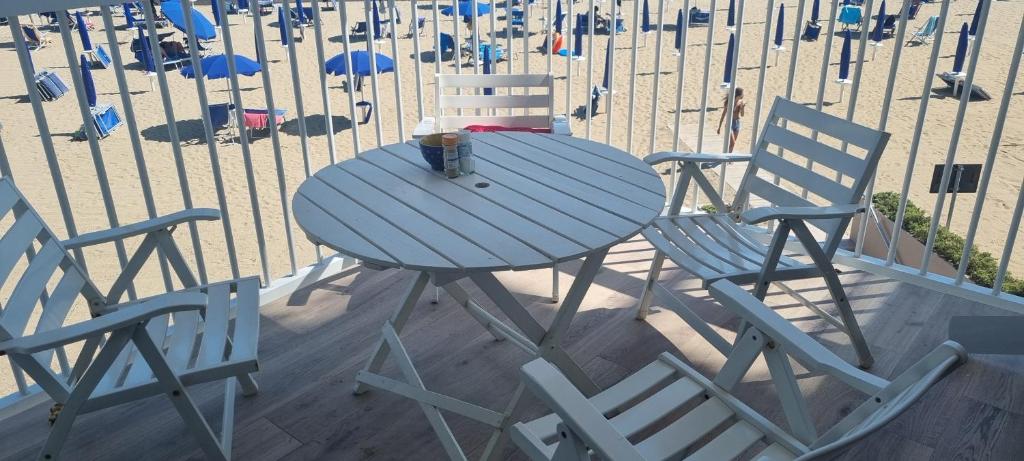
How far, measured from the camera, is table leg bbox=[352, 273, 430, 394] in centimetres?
243

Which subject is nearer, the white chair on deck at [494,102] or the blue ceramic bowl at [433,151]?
the blue ceramic bowl at [433,151]

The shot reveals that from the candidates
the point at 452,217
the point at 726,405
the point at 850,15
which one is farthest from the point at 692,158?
the point at 850,15

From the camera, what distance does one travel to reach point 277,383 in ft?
9.07

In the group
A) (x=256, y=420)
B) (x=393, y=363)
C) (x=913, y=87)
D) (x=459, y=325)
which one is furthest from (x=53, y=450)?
(x=913, y=87)

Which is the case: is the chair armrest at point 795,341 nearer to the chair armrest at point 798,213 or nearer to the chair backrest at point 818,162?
the chair armrest at point 798,213

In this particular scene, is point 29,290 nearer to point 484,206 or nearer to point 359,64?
point 484,206

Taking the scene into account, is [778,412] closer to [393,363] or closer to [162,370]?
Answer: [393,363]

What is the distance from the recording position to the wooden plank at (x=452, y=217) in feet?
6.41

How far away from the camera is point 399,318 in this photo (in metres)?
2.54

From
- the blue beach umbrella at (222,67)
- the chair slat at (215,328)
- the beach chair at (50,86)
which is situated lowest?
the beach chair at (50,86)

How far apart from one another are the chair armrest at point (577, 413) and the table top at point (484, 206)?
1.46 feet

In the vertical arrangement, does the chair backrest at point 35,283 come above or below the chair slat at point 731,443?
above

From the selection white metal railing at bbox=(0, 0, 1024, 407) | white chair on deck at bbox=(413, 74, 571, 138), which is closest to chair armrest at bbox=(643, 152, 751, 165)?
white chair on deck at bbox=(413, 74, 571, 138)

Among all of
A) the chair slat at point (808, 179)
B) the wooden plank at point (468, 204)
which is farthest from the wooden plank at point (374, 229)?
the chair slat at point (808, 179)
